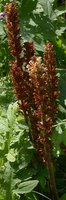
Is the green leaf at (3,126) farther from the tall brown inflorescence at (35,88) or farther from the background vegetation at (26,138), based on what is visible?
the tall brown inflorescence at (35,88)

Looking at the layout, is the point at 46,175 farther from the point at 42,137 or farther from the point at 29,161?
the point at 42,137

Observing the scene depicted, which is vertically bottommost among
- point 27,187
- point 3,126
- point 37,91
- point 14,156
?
point 27,187

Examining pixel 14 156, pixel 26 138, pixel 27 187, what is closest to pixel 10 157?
pixel 14 156

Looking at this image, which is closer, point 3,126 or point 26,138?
point 3,126

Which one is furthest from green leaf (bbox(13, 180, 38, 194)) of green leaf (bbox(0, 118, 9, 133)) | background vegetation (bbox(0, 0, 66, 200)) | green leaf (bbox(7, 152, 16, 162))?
green leaf (bbox(0, 118, 9, 133))

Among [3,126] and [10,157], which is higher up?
[3,126]

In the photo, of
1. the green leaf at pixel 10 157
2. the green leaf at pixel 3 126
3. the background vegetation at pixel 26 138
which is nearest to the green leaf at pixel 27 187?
the background vegetation at pixel 26 138

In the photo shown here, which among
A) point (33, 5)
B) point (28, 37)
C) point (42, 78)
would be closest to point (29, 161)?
point (42, 78)

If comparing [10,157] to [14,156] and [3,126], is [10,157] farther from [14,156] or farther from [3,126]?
[3,126]

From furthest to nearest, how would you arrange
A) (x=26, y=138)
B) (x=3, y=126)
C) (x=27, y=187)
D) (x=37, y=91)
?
(x=26, y=138) < (x=3, y=126) < (x=27, y=187) < (x=37, y=91)
